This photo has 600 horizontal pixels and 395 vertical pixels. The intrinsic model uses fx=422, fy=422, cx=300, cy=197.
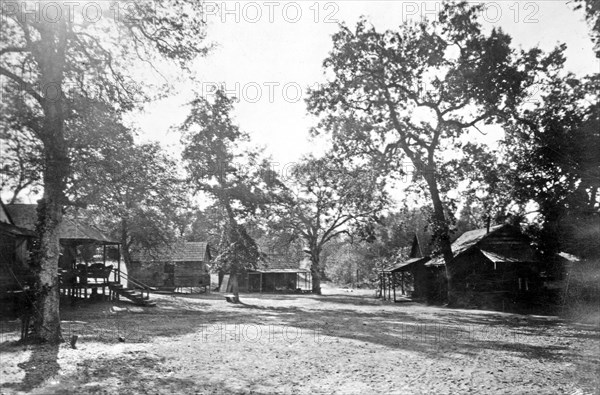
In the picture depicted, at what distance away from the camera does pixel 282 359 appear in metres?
11.6

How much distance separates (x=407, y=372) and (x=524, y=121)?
2201 centimetres

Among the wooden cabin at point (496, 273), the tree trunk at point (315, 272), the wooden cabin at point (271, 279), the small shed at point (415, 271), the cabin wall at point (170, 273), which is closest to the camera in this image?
the wooden cabin at point (496, 273)

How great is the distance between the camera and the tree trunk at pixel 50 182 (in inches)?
492

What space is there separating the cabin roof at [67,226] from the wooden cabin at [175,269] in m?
20.9

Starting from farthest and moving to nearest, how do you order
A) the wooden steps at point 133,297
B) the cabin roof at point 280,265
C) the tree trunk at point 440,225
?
the cabin roof at point 280,265 → the tree trunk at point 440,225 → the wooden steps at point 133,297

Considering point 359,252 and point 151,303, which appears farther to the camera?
point 359,252

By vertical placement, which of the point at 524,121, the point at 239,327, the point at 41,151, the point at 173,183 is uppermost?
the point at 524,121

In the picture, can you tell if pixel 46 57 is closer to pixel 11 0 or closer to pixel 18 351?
pixel 11 0

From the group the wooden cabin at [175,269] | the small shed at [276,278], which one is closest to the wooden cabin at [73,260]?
the wooden cabin at [175,269]

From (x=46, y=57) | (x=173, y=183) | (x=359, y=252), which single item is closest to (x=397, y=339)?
(x=46, y=57)

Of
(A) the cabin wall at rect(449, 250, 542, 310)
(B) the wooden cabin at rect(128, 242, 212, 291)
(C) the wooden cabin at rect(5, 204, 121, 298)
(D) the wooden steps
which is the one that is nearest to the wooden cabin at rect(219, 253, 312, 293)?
(B) the wooden cabin at rect(128, 242, 212, 291)

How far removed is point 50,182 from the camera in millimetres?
12977

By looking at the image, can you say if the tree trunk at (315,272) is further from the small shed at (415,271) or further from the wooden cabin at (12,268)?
the wooden cabin at (12,268)

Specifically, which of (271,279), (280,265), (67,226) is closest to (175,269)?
(271,279)
